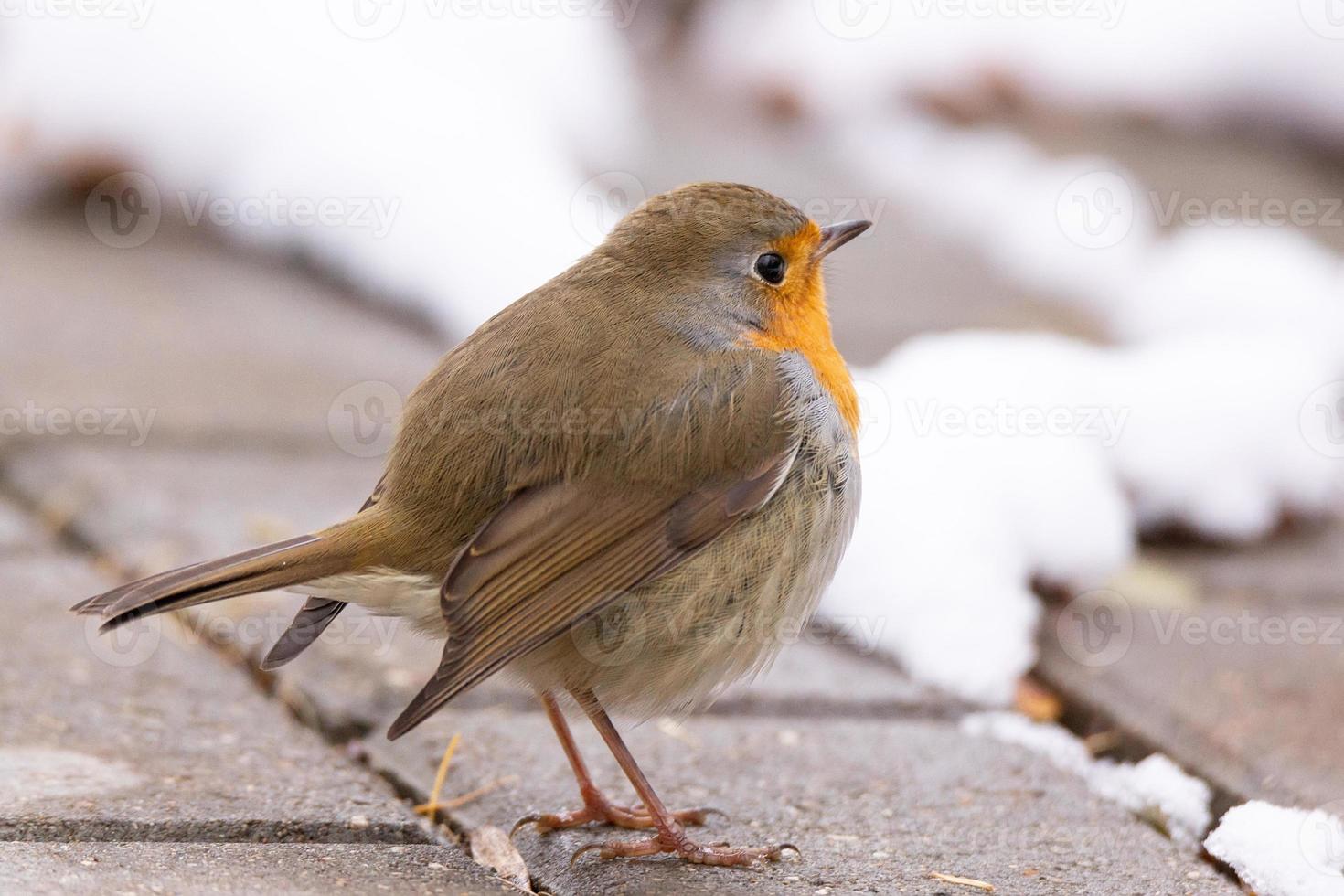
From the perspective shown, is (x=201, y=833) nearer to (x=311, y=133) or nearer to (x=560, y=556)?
(x=560, y=556)

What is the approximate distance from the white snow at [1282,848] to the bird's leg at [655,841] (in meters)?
0.71

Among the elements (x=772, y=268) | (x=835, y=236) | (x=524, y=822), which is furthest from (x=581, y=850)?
(x=835, y=236)

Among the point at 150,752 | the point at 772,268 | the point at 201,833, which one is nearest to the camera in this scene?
the point at 201,833

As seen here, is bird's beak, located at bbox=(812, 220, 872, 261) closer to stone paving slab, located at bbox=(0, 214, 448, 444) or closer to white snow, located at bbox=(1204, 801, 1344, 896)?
white snow, located at bbox=(1204, 801, 1344, 896)

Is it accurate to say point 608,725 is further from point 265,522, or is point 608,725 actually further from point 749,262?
point 265,522

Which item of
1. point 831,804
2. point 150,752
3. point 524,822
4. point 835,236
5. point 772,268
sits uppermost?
point 835,236

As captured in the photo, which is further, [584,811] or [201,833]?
[584,811]

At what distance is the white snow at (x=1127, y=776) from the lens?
9.18 ft

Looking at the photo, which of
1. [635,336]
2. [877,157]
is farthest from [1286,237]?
[635,336]

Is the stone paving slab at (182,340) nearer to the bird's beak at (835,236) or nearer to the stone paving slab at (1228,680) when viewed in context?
the bird's beak at (835,236)

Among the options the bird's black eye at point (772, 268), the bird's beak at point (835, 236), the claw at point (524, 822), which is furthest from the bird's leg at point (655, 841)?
the bird's beak at point (835, 236)

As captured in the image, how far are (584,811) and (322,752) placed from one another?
48 cm

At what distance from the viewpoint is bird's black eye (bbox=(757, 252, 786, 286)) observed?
10.3ft

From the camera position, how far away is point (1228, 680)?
340 centimetres
